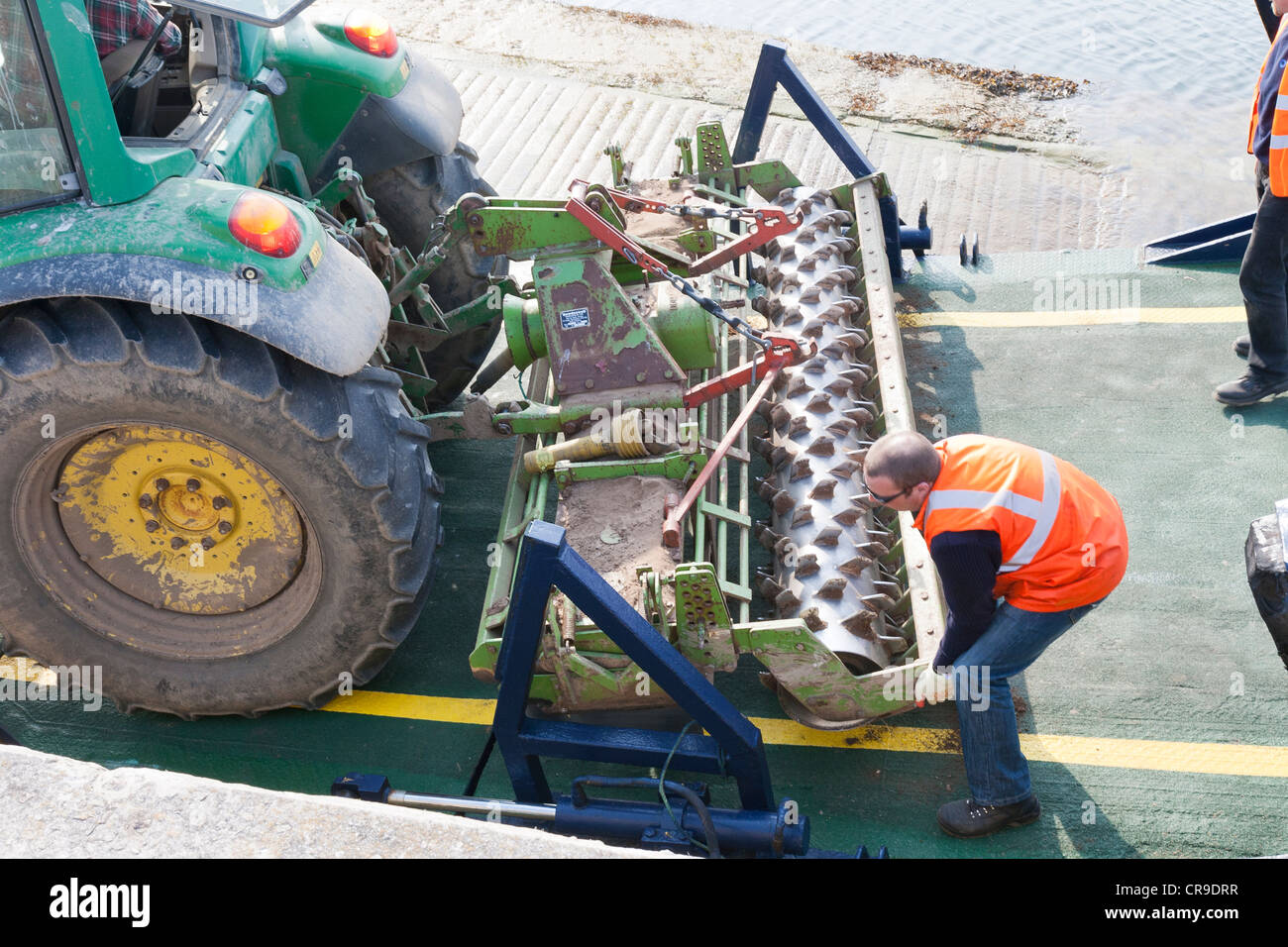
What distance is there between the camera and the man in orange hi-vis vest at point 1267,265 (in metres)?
4.76

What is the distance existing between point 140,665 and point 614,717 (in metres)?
1.63

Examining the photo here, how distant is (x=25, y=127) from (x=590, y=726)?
239cm

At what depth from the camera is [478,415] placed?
4297 mm

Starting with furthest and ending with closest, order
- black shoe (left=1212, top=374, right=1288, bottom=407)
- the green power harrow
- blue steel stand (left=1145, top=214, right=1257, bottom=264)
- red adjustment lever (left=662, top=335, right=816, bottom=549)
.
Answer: blue steel stand (left=1145, top=214, right=1257, bottom=264) < black shoe (left=1212, top=374, right=1288, bottom=407) < red adjustment lever (left=662, top=335, right=816, bottom=549) < the green power harrow

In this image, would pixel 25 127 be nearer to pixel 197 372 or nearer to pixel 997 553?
pixel 197 372

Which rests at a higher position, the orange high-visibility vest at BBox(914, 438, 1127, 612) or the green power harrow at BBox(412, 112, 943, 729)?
the orange high-visibility vest at BBox(914, 438, 1127, 612)

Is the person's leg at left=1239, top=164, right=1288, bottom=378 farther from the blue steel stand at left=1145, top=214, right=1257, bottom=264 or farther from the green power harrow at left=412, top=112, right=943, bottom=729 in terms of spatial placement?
the green power harrow at left=412, top=112, right=943, bottom=729

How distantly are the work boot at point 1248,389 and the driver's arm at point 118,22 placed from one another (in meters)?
4.53

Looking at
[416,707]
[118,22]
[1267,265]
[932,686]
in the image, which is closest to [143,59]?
[118,22]

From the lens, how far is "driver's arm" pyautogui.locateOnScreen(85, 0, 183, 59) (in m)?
3.81

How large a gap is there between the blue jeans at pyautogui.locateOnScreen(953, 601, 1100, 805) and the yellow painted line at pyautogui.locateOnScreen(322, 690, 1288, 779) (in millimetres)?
361

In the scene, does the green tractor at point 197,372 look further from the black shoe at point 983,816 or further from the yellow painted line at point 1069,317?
the yellow painted line at point 1069,317

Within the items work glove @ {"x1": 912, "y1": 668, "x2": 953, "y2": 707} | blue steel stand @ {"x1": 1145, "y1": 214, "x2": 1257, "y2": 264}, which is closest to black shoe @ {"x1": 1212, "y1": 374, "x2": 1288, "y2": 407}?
blue steel stand @ {"x1": 1145, "y1": 214, "x2": 1257, "y2": 264}

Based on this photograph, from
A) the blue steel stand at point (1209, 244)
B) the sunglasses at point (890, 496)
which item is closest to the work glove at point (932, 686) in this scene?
Answer: the sunglasses at point (890, 496)
